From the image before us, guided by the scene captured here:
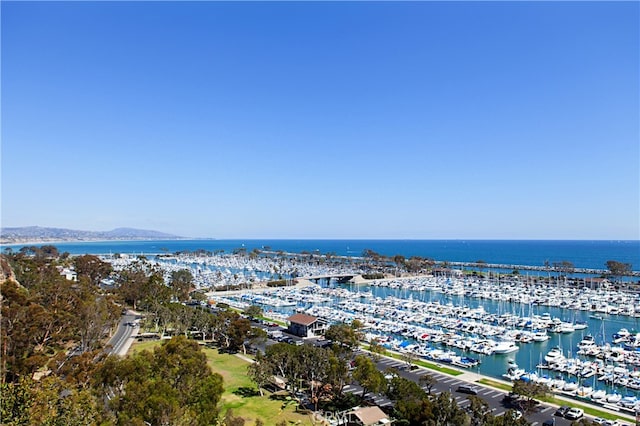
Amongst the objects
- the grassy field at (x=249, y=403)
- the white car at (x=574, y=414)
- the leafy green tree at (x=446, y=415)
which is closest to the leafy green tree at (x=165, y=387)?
the grassy field at (x=249, y=403)

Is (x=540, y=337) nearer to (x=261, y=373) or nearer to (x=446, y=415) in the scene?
(x=446, y=415)

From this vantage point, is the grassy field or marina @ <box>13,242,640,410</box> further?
marina @ <box>13,242,640,410</box>

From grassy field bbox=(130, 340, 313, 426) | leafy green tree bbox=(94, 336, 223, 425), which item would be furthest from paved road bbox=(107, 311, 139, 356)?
leafy green tree bbox=(94, 336, 223, 425)

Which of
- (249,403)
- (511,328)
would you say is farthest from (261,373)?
(511,328)

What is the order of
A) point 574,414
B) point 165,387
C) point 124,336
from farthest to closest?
1. point 124,336
2. point 574,414
3. point 165,387

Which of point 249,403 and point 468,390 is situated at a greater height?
point 468,390

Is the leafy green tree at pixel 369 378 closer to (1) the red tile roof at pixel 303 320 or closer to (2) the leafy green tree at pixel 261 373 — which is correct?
(2) the leafy green tree at pixel 261 373

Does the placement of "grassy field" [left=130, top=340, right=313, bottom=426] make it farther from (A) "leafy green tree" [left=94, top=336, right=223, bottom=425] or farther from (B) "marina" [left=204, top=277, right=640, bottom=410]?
(B) "marina" [left=204, top=277, right=640, bottom=410]
